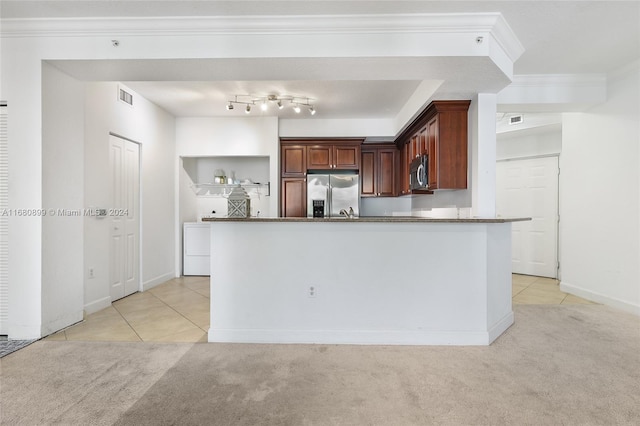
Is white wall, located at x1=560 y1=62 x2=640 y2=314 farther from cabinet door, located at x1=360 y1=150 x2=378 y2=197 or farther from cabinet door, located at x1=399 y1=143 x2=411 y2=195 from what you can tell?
cabinet door, located at x1=360 y1=150 x2=378 y2=197

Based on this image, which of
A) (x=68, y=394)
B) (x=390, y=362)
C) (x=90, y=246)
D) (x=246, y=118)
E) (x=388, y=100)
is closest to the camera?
(x=68, y=394)

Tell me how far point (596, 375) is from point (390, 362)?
1.42 metres

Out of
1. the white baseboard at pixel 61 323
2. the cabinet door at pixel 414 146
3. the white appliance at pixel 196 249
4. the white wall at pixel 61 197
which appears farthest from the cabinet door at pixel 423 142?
the white baseboard at pixel 61 323

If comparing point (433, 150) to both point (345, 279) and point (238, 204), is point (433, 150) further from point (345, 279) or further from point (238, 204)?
point (238, 204)

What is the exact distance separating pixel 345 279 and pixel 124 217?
125 inches

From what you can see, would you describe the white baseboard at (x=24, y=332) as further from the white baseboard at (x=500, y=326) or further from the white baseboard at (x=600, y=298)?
the white baseboard at (x=600, y=298)

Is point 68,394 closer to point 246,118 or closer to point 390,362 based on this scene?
point 390,362

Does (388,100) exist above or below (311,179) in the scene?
above

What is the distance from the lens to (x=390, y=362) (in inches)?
94.2

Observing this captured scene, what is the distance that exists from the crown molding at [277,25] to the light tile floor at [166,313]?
2.60 m

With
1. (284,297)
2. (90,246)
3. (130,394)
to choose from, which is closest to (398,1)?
(284,297)

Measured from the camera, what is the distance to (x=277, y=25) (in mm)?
2551

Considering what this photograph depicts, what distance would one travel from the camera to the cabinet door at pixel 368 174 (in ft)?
19.1

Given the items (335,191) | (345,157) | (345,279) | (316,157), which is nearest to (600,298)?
(345,279)
